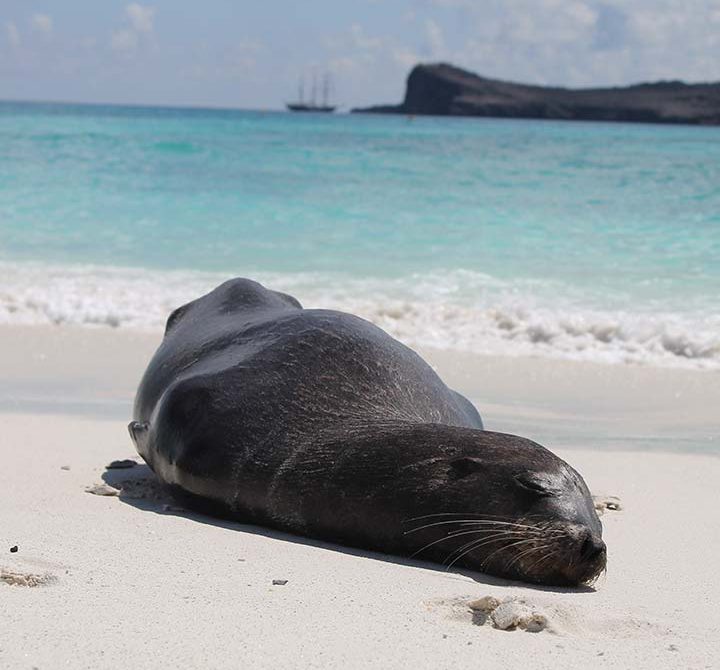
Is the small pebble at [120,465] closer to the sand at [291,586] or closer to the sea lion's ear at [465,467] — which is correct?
the sand at [291,586]

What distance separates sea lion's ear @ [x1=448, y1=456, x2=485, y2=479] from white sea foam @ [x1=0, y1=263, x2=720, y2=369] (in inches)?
206

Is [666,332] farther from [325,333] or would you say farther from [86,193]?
[86,193]

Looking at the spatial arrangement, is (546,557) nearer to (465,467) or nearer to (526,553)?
(526,553)

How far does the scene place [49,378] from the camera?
312 inches

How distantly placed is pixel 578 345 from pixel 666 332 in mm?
684

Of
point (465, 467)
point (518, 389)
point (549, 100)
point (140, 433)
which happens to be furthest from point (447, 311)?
point (549, 100)

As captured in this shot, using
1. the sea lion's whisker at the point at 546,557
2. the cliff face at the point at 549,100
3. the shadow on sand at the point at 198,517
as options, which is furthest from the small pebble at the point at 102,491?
the cliff face at the point at 549,100

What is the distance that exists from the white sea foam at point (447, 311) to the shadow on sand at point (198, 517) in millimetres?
4530

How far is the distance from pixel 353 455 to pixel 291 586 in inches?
29.3

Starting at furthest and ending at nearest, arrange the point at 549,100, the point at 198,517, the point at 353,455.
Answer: the point at 549,100 < the point at 198,517 < the point at 353,455

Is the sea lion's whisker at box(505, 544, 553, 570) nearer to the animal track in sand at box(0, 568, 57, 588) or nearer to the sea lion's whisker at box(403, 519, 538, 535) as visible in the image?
the sea lion's whisker at box(403, 519, 538, 535)

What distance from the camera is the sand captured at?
298cm

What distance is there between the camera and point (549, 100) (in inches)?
4884

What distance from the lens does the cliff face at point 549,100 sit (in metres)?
110
